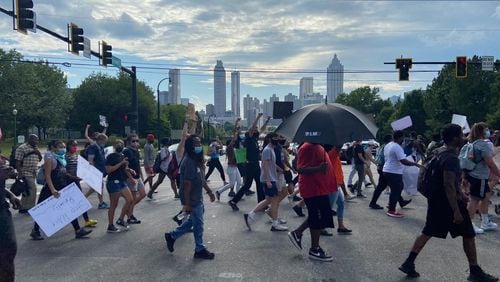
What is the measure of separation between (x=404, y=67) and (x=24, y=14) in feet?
56.2

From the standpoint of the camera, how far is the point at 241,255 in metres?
6.65

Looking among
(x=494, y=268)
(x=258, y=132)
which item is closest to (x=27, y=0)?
(x=258, y=132)

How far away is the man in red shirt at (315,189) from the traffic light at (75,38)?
491 inches

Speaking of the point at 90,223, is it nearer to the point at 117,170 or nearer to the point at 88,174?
the point at 88,174

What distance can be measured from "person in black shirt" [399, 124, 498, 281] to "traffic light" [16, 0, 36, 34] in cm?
1220

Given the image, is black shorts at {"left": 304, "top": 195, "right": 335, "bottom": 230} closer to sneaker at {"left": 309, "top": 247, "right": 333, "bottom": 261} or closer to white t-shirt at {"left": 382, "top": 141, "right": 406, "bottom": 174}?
sneaker at {"left": 309, "top": 247, "right": 333, "bottom": 261}

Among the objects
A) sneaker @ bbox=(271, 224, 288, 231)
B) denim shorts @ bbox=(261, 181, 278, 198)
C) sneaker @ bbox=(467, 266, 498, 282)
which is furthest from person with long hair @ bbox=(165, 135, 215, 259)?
sneaker @ bbox=(467, 266, 498, 282)

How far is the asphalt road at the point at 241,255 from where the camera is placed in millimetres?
5754

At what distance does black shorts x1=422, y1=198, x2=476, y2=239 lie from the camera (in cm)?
537

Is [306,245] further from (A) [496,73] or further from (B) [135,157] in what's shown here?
(A) [496,73]

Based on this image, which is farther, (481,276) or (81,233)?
(81,233)

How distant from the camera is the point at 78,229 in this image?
7.98 m

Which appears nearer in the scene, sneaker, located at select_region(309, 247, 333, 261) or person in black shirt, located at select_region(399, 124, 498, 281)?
person in black shirt, located at select_region(399, 124, 498, 281)

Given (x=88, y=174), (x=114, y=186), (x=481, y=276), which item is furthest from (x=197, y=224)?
(x=481, y=276)
